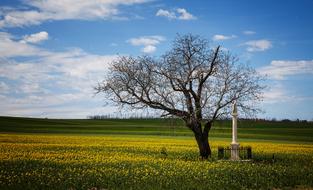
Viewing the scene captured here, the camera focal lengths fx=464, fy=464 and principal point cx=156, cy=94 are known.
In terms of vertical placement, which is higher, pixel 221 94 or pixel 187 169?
pixel 221 94

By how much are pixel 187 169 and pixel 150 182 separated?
571 centimetres

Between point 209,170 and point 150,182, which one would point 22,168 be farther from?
A: point 209,170

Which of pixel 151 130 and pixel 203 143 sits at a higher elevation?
pixel 151 130

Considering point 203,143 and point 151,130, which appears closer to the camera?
point 203,143

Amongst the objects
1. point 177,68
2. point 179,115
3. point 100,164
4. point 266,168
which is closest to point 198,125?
point 179,115

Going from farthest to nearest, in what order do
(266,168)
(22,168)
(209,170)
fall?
(266,168) < (209,170) < (22,168)

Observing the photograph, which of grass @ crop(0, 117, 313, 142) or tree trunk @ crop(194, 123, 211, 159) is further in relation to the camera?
grass @ crop(0, 117, 313, 142)

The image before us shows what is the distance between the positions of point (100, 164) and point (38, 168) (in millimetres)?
4251

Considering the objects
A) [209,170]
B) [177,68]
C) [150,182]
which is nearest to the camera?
[150,182]

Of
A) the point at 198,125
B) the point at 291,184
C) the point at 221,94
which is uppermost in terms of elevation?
the point at 221,94

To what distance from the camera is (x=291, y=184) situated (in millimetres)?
24266

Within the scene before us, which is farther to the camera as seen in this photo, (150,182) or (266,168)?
(266,168)

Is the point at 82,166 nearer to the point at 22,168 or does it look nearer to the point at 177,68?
the point at 22,168

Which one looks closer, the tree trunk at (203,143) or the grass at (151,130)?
the tree trunk at (203,143)
